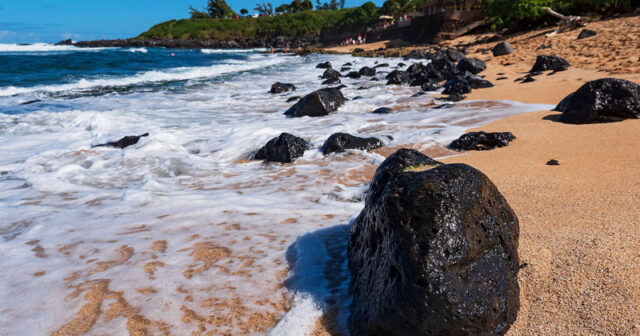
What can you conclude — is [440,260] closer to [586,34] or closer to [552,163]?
[552,163]

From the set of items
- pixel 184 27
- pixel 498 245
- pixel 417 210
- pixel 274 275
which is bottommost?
pixel 274 275

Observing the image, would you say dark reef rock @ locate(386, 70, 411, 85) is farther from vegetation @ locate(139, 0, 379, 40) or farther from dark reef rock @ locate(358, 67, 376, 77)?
vegetation @ locate(139, 0, 379, 40)

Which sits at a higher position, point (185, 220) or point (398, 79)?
point (398, 79)

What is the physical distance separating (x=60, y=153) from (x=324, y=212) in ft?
15.7

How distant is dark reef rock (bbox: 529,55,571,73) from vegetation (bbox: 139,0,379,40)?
49.1 meters

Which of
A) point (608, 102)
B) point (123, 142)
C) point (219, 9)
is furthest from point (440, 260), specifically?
point (219, 9)

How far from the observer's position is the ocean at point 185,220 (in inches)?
79.5

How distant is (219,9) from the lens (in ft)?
269

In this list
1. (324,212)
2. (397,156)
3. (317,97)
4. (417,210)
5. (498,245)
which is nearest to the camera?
(417,210)

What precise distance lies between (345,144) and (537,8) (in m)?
19.2

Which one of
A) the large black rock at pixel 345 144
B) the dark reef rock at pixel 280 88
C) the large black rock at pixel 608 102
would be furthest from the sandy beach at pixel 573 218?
the dark reef rock at pixel 280 88

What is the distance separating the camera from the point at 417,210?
1643mm

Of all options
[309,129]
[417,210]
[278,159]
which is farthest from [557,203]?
[309,129]

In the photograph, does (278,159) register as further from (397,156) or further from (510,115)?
(510,115)
